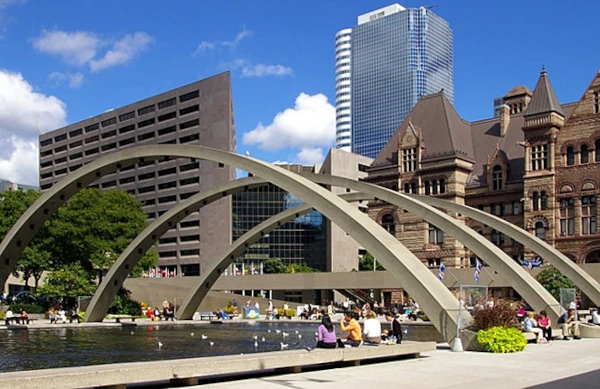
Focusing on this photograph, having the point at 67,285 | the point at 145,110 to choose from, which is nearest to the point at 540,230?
the point at 67,285

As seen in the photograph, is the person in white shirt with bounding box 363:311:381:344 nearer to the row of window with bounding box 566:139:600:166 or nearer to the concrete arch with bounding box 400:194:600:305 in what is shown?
the concrete arch with bounding box 400:194:600:305

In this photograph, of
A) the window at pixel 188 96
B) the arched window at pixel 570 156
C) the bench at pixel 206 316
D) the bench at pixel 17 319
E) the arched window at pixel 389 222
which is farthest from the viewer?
the window at pixel 188 96

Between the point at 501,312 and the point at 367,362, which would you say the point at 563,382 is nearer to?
the point at 367,362

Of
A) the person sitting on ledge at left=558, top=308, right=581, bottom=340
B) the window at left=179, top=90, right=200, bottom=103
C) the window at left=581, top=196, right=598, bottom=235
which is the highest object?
the window at left=179, top=90, right=200, bottom=103

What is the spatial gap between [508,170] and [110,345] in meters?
52.7

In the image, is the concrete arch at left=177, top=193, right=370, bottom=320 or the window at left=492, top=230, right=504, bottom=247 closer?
the concrete arch at left=177, top=193, right=370, bottom=320

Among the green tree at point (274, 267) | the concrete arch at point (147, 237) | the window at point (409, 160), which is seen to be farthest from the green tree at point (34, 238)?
the green tree at point (274, 267)

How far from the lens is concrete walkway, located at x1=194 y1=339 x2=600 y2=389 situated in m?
12.9

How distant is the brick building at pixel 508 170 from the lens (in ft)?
205

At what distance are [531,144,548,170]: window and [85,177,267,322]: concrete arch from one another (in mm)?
38211

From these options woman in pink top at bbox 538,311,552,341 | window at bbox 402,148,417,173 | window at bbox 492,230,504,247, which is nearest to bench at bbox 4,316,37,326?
woman in pink top at bbox 538,311,552,341

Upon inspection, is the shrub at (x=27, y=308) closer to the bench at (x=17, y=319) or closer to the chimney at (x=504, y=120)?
the bench at (x=17, y=319)

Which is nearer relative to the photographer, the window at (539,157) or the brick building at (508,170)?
the brick building at (508,170)

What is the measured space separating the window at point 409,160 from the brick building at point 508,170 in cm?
11
